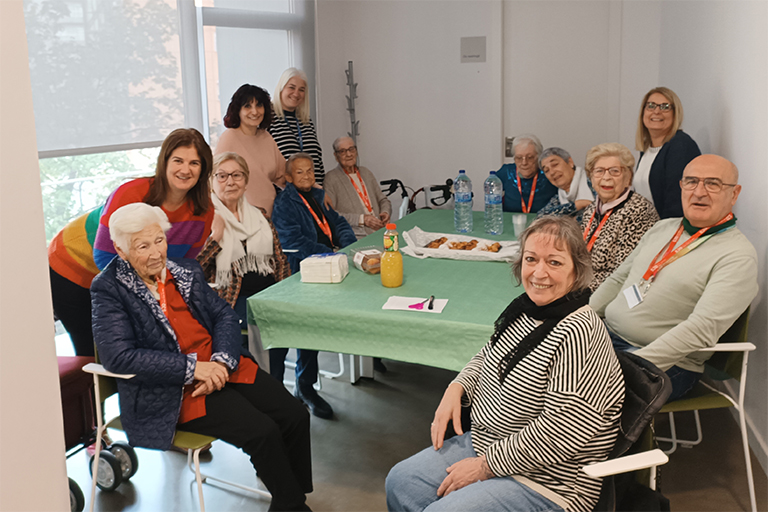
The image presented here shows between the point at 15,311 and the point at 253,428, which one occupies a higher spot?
the point at 15,311

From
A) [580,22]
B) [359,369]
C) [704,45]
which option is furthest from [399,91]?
[359,369]

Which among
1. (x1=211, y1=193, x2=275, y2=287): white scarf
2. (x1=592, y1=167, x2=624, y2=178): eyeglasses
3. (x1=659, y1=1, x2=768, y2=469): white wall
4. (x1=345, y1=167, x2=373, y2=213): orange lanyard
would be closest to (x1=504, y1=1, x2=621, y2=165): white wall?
(x1=659, y1=1, x2=768, y2=469): white wall

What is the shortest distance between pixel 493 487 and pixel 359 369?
6.92 feet

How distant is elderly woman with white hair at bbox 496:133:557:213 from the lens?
4145mm

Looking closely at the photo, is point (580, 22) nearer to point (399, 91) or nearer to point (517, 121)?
point (517, 121)

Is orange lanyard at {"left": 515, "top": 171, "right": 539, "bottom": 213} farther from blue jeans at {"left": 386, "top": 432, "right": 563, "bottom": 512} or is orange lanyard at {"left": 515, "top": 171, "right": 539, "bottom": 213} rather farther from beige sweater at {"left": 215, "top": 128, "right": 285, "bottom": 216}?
blue jeans at {"left": 386, "top": 432, "right": 563, "bottom": 512}

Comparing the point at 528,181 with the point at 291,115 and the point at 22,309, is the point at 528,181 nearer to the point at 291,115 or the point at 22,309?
the point at 291,115

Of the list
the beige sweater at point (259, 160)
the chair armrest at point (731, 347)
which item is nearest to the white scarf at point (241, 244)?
the beige sweater at point (259, 160)

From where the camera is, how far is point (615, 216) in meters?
3.05

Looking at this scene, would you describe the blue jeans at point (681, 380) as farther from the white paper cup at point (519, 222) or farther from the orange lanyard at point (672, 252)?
the white paper cup at point (519, 222)

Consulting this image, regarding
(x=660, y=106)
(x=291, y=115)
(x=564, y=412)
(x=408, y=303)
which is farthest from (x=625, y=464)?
(x=291, y=115)

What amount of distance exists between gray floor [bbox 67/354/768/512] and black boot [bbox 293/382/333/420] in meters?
0.05

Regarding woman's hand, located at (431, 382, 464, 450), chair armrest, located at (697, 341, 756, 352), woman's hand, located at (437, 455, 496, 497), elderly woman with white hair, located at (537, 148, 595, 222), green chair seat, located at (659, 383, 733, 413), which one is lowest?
green chair seat, located at (659, 383, 733, 413)

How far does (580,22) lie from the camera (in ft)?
18.8
